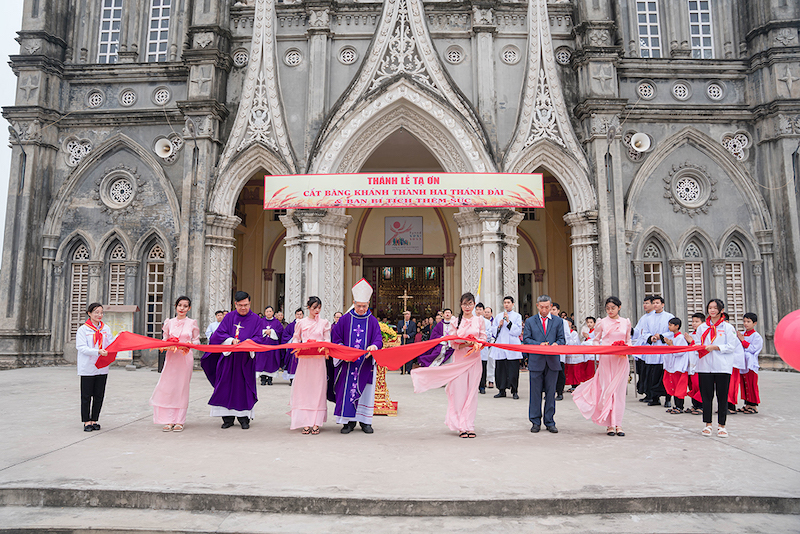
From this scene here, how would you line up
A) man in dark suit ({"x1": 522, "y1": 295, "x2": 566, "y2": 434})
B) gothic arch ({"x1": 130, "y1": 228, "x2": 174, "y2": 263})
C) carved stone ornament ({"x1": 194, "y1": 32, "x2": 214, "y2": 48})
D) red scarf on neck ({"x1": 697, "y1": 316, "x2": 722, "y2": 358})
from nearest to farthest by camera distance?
red scarf on neck ({"x1": 697, "y1": 316, "x2": 722, "y2": 358})
man in dark suit ({"x1": 522, "y1": 295, "x2": 566, "y2": 434})
carved stone ornament ({"x1": 194, "y1": 32, "x2": 214, "y2": 48})
gothic arch ({"x1": 130, "y1": 228, "x2": 174, "y2": 263})

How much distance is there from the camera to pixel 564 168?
14617mm

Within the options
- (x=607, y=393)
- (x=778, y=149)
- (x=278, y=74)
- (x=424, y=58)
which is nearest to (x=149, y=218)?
(x=278, y=74)

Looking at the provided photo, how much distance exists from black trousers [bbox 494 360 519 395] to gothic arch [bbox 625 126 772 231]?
22.0ft

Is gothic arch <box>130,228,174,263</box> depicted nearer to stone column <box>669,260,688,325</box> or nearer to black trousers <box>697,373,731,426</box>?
black trousers <box>697,373,731,426</box>

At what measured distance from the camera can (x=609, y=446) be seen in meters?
5.86

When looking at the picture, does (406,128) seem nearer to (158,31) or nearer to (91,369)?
(158,31)

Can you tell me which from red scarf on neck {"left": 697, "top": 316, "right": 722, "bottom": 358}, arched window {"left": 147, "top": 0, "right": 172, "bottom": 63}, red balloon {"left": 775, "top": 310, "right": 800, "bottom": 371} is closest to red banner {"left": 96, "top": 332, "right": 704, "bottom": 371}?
red scarf on neck {"left": 697, "top": 316, "right": 722, "bottom": 358}

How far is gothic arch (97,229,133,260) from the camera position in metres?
15.4

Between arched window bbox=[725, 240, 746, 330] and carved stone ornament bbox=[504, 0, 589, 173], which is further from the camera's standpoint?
arched window bbox=[725, 240, 746, 330]

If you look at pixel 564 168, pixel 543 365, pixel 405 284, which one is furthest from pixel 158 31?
pixel 543 365

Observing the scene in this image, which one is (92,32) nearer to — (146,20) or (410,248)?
(146,20)

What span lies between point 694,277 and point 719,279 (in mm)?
613

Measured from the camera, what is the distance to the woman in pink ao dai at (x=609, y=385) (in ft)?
21.3

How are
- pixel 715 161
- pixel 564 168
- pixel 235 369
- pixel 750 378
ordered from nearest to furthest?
pixel 235 369 < pixel 750 378 < pixel 564 168 < pixel 715 161
